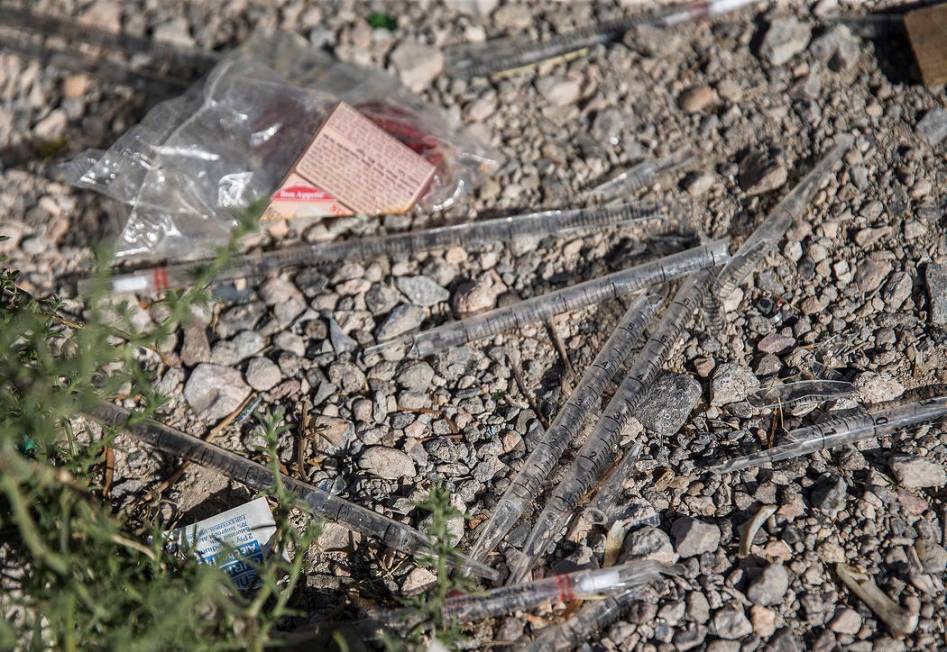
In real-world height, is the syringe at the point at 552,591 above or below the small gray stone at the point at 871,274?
below

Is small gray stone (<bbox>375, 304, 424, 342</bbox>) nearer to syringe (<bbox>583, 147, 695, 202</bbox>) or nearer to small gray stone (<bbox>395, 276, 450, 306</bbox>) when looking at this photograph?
small gray stone (<bbox>395, 276, 450, 306</bbox>)

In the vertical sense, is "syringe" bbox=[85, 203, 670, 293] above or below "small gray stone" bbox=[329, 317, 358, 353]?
above

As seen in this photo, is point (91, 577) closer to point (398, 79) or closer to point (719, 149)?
point (398, 79)

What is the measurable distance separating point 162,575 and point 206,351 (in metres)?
1.02

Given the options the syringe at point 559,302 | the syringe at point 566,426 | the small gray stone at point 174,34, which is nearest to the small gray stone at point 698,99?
Result: the syringe at point 559,302

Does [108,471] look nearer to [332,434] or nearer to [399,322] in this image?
[332,434]

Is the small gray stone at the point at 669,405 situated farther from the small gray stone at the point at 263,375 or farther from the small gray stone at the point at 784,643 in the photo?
the small gray stone at the point at 263,375

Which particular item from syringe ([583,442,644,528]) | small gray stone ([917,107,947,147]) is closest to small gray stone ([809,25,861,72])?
small gray stone ([917,107,947,147])

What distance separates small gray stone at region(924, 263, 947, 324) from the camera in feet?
9.12

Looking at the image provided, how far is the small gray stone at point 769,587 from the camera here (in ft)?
7.60

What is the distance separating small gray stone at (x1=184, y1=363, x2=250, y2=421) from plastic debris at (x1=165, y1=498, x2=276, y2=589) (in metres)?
0.43

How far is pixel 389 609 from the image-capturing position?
243 cm

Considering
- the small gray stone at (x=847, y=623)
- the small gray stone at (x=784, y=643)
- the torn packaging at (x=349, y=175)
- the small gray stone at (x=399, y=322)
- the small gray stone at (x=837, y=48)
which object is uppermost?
the small gray stone at (x=837, y=48)

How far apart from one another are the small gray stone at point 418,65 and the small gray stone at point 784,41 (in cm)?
135
